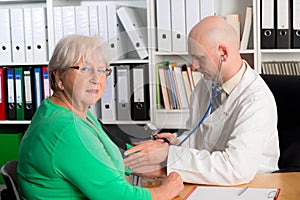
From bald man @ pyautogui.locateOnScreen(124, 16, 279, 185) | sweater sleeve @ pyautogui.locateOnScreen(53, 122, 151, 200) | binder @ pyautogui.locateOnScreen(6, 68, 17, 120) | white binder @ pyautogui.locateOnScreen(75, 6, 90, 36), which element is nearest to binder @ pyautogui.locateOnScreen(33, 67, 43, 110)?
binder @ pyautogui.locateOnScreen(6, 68, 17, 120)

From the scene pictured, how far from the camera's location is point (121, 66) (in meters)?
1.20

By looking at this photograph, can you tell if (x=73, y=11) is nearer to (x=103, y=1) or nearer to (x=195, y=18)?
(x=103, y=1)

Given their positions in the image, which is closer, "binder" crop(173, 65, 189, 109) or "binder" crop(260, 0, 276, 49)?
"binder" crop(173, 65, 189, 109)

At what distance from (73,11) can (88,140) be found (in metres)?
2.15

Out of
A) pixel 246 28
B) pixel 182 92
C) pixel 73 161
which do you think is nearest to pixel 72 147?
pixel 73 161

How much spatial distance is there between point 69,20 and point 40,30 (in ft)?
0.67

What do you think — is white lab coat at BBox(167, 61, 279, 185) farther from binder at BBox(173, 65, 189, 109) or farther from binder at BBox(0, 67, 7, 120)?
binder at BBox(0, 67, 7, 120)

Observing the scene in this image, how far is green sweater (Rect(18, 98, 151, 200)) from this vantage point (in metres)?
1.36

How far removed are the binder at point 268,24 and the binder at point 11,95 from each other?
1557mm

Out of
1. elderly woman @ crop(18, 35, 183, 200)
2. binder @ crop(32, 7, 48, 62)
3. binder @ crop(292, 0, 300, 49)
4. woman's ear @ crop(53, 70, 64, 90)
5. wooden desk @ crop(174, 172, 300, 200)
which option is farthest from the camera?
binder @ crop(32, 7, 48, 62)

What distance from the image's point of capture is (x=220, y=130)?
5.43ft

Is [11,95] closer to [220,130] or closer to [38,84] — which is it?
[38,84]

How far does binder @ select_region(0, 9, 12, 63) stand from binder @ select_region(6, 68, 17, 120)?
3.7 inches

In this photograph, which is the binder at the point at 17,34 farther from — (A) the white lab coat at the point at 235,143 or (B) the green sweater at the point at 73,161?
(B) the green sweater at the point at 73,161
